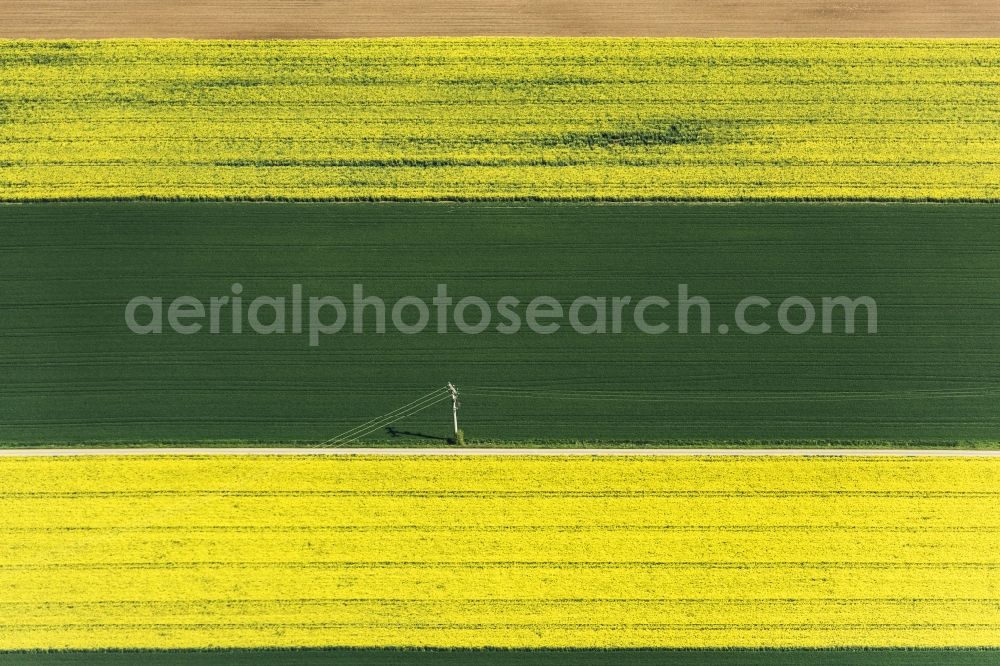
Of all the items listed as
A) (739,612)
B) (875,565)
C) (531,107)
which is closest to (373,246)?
(531,107)

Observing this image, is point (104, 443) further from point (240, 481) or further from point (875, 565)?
point (875, 565)

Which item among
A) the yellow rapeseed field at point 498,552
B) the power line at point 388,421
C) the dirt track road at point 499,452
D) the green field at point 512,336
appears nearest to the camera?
the yellow rapeseed field at point 498,552

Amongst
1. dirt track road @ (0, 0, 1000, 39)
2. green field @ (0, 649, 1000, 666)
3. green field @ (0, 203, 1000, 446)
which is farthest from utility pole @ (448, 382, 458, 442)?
dirt track road @ (0, 0, 1000, 39)

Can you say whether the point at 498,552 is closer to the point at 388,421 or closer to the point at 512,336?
the point at 388,421

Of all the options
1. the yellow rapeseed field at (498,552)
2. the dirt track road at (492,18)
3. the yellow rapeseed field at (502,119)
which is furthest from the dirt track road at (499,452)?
the dirt track road at (492,18)

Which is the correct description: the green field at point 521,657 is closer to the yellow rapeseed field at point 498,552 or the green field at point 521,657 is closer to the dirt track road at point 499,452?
the yellow rapeseed field at point 498,552

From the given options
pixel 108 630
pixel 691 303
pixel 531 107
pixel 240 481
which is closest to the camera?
pixel 108 630
